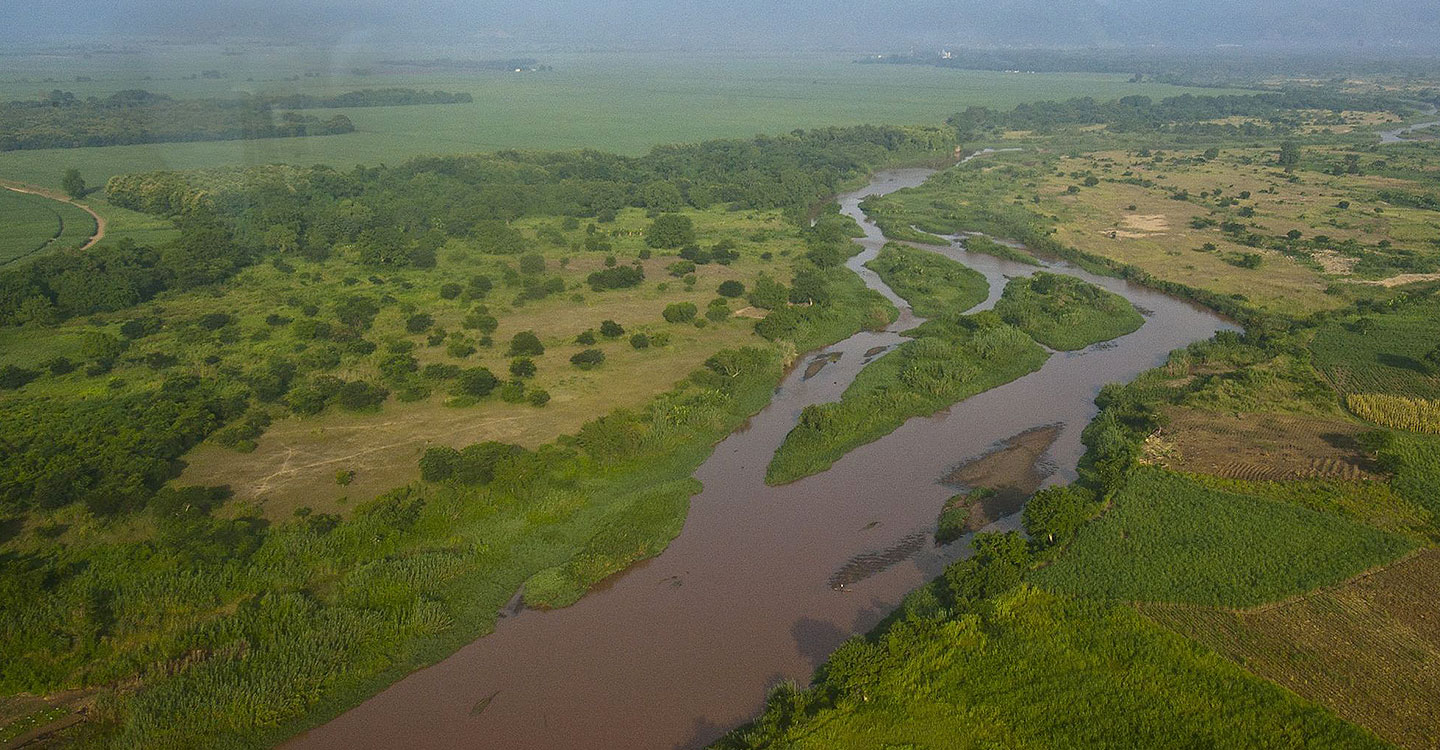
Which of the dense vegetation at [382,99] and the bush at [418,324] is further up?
the dense vegetation at [382,99]

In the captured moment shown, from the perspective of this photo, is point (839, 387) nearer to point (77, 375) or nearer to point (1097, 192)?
point (77, 375)

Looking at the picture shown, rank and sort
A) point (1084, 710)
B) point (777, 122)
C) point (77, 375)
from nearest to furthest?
point (1084, 710), point (77, 375), point (777, 122)

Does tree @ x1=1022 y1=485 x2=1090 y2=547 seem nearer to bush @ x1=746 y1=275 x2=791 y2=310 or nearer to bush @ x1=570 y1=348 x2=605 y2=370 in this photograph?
bush @ x1=570 y1=348 x2=605 y2=370

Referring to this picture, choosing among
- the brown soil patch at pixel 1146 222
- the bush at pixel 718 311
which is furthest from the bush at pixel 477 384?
the brown soil patch at pixel 1146 222

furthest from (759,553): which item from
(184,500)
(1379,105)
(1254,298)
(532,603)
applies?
(1379,105)

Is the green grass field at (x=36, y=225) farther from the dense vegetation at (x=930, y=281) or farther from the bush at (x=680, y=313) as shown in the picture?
the dense vegetation at (x=930, y=281)

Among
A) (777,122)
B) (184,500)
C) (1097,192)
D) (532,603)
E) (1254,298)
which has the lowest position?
(532,603)
